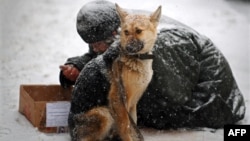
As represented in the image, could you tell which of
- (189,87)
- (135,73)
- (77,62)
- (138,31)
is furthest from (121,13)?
(189,87)

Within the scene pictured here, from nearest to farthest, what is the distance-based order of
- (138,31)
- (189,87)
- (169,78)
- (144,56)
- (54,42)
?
(138,31) < (144,56) < (169,78) < (189,87) < (54,42)

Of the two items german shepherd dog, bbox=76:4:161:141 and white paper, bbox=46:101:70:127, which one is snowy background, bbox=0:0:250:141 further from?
german shepherd dog, bbox=76:4:161:141

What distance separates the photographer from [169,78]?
11.6 ft

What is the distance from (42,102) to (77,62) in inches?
12.2

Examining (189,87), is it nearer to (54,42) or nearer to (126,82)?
(126,82)

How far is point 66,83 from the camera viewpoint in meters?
3.70

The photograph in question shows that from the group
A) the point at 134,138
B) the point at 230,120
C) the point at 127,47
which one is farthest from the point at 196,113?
the point at 127,47

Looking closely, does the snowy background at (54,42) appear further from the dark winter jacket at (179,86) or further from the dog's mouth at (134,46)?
the dog's mouth at (134,46)

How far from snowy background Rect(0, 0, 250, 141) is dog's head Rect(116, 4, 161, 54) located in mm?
266

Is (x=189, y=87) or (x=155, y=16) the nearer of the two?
(x=155, y=16)

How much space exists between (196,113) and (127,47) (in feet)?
2.33

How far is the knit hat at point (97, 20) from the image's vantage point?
132 inches

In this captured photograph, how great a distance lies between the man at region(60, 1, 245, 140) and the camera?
11.0 feet

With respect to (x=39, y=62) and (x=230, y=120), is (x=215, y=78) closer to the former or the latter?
(x=230, y=120)
